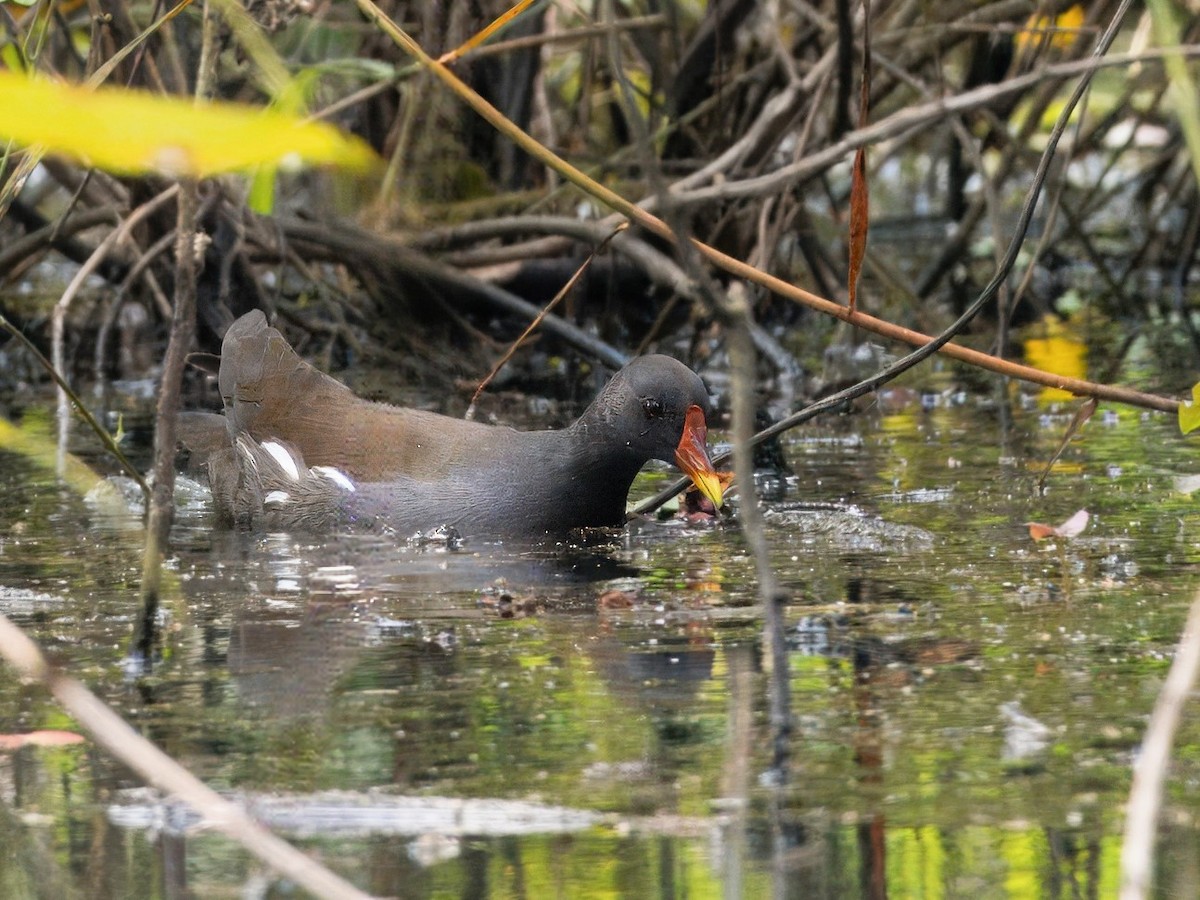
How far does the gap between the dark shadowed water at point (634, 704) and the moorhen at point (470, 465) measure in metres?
0.12

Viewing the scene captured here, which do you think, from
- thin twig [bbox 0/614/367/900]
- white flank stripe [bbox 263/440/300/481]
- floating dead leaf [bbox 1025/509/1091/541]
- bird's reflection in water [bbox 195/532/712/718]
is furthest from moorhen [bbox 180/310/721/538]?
thin twig [bbox 0/614/367/900]

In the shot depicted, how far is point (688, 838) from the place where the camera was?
→ 2.54 meters

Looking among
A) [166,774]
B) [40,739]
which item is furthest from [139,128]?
[40,739]

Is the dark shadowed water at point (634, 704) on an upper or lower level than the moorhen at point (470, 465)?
lower

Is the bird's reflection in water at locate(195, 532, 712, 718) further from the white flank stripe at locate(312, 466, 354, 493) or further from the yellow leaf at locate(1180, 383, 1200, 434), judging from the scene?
the yellow leaf at locate(1180, 383, 1200, 434)

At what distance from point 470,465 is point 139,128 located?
161 inches

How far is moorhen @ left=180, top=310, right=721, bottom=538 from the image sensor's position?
506cm

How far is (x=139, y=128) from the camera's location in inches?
40.0

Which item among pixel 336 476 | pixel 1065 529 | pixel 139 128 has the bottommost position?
pixel 1065 529

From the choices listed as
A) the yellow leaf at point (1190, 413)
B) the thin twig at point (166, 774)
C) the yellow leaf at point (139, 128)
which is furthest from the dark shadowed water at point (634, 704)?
Answer: the yellow leaf at point (139, 128)

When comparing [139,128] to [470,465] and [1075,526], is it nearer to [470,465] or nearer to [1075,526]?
[1075,526]

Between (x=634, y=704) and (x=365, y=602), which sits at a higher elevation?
(x=365, y=602)

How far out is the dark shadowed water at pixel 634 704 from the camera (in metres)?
A: 2.48

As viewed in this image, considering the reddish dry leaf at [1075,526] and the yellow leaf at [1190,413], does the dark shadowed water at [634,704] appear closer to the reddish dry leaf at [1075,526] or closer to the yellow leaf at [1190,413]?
the reddish dry leaf at [1075,526]
